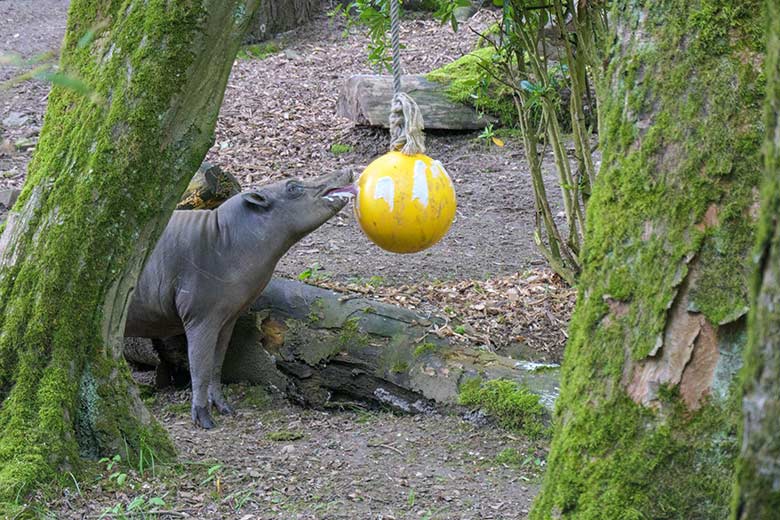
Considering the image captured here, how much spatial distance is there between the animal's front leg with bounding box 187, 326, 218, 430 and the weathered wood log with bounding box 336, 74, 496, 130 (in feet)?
17.2

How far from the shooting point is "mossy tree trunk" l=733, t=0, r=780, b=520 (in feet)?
4.34

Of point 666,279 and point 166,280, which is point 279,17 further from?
point 666,279

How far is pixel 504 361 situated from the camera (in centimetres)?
545

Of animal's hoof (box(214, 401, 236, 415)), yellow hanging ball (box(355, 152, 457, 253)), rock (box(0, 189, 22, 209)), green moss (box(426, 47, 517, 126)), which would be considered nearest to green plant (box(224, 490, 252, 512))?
A: yellow hanging ball (box(355, 152, 457, 253))

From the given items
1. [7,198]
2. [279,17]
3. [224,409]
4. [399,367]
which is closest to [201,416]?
[224,409]

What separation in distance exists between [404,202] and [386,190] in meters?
0.10

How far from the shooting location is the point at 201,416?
5.47 m

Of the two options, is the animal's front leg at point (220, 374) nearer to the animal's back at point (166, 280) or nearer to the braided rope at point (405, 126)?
the animal's back at point (166, 280)

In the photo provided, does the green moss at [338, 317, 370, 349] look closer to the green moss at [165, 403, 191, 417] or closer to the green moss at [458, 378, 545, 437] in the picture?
the green moss at [458, 378, 545, 437]

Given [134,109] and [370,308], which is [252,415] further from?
[134,109]

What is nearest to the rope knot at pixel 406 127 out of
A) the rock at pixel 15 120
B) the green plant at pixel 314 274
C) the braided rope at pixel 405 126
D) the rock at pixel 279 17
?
the braided rope at pixel 405 126

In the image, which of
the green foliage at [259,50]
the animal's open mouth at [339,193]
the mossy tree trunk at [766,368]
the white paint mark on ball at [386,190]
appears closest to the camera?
the mossy tree trunk at [766,368]

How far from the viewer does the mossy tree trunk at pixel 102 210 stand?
12.8 feet

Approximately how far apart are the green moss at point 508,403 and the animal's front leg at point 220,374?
146 centimetres
